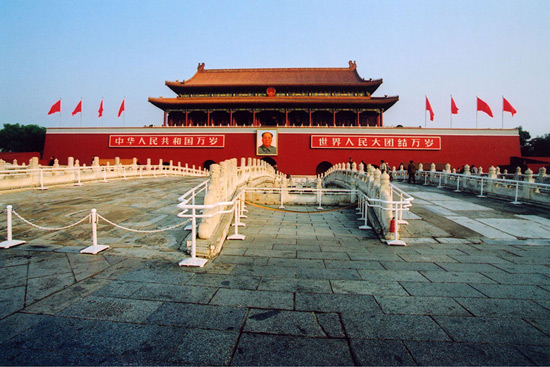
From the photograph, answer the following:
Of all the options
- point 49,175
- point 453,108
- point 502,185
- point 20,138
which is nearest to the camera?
point 49,175

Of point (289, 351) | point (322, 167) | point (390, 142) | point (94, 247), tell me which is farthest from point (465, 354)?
point (390, 142)

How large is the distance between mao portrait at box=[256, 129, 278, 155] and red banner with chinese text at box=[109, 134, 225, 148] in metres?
3.33

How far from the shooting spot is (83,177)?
13484 millimetres

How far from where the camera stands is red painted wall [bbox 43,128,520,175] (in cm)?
2723

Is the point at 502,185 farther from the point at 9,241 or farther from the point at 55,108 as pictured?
the point at 55,108

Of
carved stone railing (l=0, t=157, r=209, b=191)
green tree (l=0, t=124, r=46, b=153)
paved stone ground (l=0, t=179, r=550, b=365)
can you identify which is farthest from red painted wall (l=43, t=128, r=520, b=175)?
paved stone ground (l=0, t=179, r=550, b=365)

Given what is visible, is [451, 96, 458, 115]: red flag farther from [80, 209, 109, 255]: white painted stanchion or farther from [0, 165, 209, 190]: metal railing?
[80, 209, 109, 255]: white painted stanchion

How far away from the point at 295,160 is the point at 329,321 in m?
25.5

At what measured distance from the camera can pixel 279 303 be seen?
3020mm

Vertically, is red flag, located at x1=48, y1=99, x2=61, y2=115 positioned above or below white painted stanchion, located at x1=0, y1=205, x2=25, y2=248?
above

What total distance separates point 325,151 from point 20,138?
142ft

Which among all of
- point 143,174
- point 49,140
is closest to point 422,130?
point 143,174

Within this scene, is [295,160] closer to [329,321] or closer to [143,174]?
[143,174]

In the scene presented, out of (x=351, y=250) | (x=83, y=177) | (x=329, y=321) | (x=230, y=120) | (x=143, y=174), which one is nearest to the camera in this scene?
(x=329, y=321)
